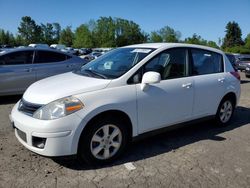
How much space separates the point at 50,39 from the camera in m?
104

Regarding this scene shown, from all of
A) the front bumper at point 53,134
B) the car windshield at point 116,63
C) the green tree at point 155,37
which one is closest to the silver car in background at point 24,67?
the car windshield at point 116,63

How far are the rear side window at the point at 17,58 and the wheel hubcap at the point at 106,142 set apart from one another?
4993 millimetres

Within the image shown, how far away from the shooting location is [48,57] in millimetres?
8391

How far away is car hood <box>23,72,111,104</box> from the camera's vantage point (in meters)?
3.65

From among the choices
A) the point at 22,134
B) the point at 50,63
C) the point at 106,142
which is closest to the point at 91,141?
the point at 106,142

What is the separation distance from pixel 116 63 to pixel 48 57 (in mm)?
4421

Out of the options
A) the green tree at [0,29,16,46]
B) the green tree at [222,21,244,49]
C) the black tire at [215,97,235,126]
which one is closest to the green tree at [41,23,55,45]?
the green tree at [0,29,16,46]

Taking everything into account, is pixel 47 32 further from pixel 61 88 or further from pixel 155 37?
pixel 61 88

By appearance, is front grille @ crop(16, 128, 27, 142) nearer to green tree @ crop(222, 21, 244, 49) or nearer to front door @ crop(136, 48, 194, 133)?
front door @ crop(136, 48, 194, 133)

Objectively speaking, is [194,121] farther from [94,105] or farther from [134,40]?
[134,40]

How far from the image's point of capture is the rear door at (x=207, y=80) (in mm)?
5012

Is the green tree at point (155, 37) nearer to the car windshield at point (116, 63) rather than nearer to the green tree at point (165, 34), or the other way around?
the green tree at point (165, 34)

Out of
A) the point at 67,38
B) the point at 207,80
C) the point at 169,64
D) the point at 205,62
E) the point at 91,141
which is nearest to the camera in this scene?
the point at 91,141

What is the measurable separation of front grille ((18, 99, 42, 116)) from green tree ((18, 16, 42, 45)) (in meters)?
101
